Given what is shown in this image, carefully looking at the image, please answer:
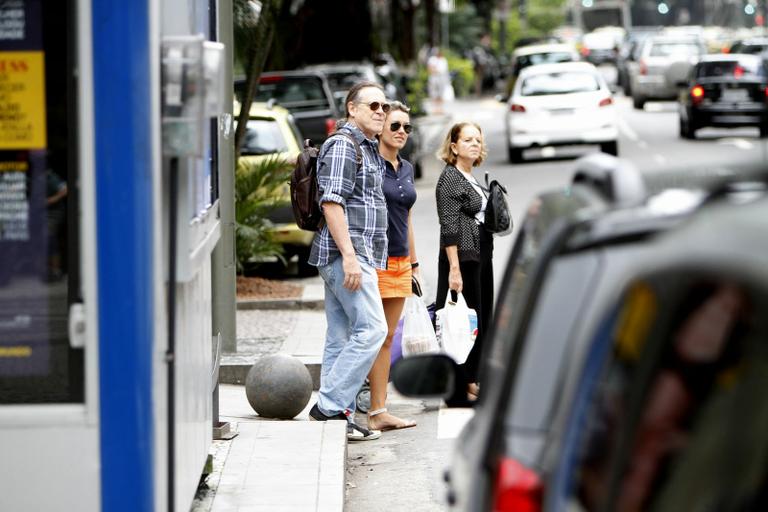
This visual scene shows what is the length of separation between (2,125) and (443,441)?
4277mm

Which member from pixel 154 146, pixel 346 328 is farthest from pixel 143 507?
pixel 346 328

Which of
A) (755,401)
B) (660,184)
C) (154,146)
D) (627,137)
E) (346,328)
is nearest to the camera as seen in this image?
(755,401)

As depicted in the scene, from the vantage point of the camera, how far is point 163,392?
4.79 meters

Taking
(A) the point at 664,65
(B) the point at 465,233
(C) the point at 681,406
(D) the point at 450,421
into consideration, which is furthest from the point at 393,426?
(A) the point at 664,65

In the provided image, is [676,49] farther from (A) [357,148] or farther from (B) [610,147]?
(A) [357,148]

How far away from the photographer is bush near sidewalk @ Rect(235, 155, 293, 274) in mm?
13750

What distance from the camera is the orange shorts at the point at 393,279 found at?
27.4ft

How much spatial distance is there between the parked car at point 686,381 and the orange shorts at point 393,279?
19.2 ft

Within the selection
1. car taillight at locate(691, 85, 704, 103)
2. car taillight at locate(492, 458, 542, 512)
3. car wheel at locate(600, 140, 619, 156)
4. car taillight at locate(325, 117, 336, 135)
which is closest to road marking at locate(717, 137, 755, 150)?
car taillight at locate(691, 85, 704, 103)

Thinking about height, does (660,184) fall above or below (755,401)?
above

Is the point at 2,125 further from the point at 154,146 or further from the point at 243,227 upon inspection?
the point at 243,227

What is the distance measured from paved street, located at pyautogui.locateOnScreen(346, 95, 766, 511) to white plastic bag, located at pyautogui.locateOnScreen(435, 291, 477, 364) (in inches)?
17.4

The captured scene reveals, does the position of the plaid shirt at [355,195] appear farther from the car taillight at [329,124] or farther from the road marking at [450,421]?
the car taillight at [329,124]

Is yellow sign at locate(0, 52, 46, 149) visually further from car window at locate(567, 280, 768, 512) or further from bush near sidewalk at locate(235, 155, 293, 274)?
bush near sidewalk at locate(235, 155, 293, 274)
